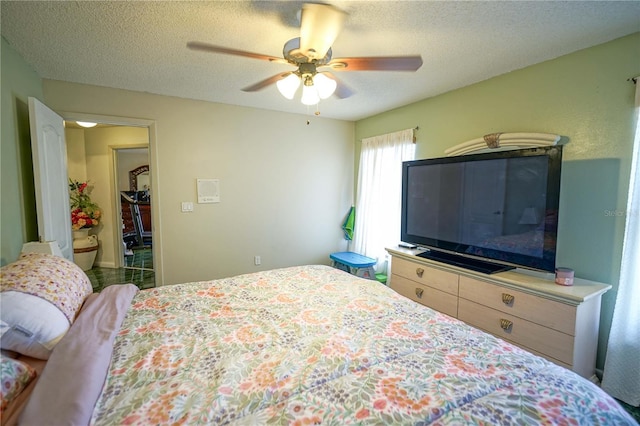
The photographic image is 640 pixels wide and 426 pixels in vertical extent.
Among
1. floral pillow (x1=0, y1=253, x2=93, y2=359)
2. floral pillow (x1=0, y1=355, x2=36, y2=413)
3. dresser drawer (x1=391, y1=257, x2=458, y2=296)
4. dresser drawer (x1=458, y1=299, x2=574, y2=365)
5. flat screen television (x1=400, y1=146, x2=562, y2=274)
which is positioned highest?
flat screen television (x1=400, y1=146, x2=562, y2=274)

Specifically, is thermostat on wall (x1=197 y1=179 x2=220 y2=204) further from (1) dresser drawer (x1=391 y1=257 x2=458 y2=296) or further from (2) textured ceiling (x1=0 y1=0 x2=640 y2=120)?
(1) dresser drawer (x1=391 y1=257 x2=458 y2=296)

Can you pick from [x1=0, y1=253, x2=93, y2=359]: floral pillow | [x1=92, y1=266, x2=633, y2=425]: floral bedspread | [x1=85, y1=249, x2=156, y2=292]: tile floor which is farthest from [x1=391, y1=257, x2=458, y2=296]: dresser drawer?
[x1=85, y1=249, x2=156, y2=292]: tile floor

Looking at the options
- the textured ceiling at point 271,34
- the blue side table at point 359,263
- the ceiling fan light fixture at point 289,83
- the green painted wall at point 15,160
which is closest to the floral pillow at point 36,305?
the green painted wall at point 15,160

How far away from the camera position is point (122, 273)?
447 cm

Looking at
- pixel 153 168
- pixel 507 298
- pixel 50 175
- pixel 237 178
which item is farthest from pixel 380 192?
pixel 50 175

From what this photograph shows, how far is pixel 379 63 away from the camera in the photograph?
5.45 ft

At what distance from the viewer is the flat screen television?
6.57 ft

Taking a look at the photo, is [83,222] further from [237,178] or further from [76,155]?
[237,178]

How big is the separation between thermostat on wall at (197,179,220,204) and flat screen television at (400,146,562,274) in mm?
2149

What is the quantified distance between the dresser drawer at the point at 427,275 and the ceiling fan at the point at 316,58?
171 cm

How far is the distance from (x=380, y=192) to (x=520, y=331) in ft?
7.07

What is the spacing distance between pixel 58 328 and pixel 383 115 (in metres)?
3.66

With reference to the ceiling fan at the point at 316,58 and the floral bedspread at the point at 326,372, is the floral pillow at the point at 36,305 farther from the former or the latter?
the ceiling fan at the point at 316,58

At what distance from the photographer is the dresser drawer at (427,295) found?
8.14ft
